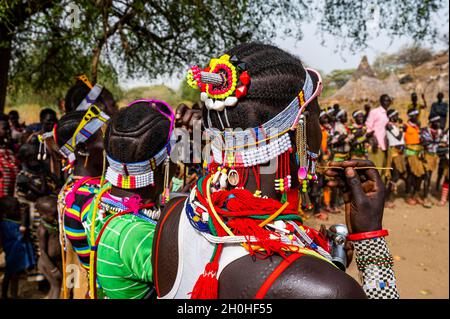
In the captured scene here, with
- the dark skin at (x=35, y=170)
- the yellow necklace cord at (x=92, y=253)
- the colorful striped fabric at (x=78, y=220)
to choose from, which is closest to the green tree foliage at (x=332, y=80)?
the yellow necklace cord at (x=92, y=253)

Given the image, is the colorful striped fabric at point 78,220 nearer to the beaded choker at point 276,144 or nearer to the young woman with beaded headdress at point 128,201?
the young woman with beaded headdress at point 128,201

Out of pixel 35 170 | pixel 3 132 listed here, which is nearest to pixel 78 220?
pixel 35 170

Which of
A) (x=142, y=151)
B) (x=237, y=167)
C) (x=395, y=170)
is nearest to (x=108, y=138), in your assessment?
(x=142, y=151)

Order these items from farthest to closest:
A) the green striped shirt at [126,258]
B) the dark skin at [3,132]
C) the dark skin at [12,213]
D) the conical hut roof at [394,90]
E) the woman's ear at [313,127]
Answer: the conical hut roof at [394,90]
the dark skin at [3,132]
the dark skin at [12,213]
the green striped shirt at [126,258]
the woman's ear at [313,127]

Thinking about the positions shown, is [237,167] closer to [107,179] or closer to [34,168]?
[107,179]

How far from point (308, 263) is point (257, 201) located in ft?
0.97

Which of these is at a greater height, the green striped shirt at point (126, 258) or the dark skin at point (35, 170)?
the green striped shirt at point (126, 258)

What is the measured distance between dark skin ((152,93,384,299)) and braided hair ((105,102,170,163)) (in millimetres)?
672

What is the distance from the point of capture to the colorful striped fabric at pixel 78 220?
8.43 ft

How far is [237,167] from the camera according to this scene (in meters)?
1.55

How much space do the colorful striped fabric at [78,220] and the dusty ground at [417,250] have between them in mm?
2434

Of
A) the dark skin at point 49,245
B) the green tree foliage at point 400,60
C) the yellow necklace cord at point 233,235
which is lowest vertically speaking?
the dark skin at point 49,245

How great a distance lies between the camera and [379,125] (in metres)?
9.69

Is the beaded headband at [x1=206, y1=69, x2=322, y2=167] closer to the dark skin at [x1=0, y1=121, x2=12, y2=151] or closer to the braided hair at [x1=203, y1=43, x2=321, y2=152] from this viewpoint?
the braided hair at [x1=203, y1=43, x2=321, y2=152]
